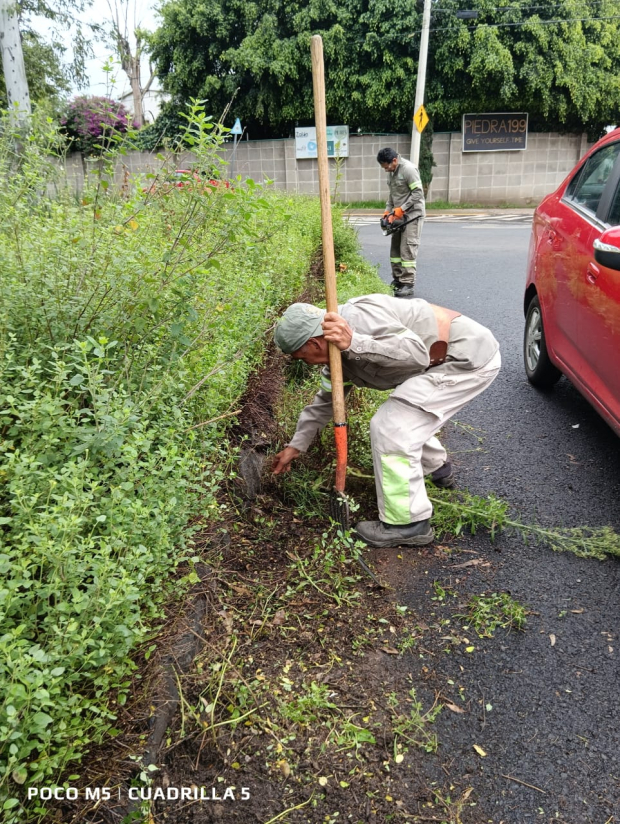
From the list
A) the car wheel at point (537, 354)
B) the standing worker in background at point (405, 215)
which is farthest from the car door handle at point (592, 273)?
the standing worker in background at point (405, 215)

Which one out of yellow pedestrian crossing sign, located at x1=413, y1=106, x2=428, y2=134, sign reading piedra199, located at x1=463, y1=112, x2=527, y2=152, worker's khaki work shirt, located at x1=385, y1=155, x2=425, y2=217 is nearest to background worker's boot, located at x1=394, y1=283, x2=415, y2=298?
worker's khaki work shirt, located at x1=385, y1=155, x2=425, y2=217

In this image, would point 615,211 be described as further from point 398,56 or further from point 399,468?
point 398,56

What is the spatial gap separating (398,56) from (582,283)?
21496 millimetres

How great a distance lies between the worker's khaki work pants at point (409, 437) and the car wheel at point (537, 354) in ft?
5.48

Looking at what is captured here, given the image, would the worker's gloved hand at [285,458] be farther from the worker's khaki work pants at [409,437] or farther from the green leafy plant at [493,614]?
the green leafy plant at [493,614]

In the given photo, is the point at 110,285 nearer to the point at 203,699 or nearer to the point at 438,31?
the point at 203,699

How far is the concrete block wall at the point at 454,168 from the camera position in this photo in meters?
24.1

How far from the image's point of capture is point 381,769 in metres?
2.20

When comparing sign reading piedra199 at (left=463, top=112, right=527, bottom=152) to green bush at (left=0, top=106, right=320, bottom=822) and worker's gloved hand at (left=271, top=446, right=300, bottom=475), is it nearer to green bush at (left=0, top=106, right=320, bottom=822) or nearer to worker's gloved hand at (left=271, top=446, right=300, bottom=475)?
green bush at (left=0, top=106, right=320, bottom=822)

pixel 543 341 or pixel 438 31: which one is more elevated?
pixel 438 31

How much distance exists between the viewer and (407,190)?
905 cm

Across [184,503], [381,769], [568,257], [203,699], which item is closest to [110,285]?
[184,503]

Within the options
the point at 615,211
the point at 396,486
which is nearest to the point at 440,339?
the point at 396,486

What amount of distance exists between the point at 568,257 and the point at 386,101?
2059 cm
